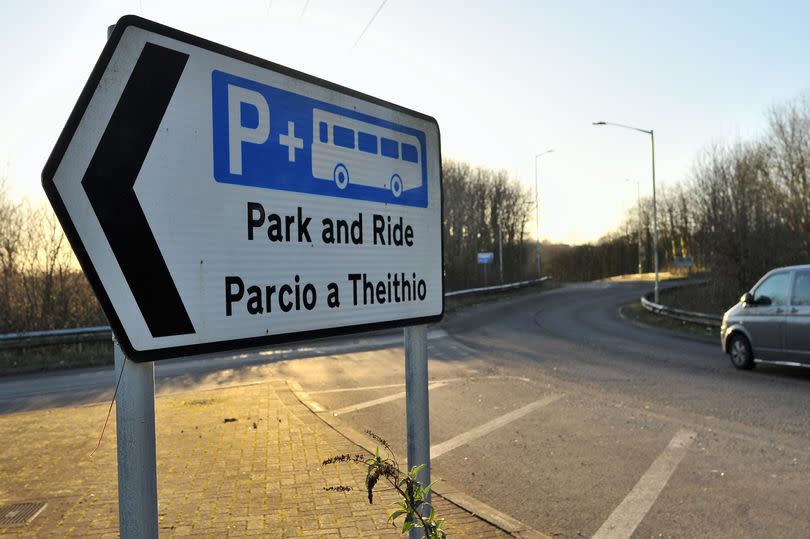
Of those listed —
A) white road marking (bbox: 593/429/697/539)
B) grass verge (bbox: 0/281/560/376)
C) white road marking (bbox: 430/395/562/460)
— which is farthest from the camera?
grass verge (bbox: 0/281/560/376)

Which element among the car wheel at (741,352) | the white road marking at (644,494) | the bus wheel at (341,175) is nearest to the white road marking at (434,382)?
the car wheel at (741,352)

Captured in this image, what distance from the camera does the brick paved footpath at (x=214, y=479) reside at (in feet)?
15.8

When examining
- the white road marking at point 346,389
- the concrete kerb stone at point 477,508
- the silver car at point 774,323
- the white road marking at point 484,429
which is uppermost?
the silver car at point 774,323

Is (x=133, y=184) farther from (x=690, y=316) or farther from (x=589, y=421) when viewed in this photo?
(x=690, y=316)

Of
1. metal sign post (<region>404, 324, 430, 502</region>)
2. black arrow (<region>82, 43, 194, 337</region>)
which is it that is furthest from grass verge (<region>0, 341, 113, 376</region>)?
black arrow (<region>82, 43, 194, 337</region>)

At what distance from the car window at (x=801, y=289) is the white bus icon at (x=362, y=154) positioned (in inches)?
441

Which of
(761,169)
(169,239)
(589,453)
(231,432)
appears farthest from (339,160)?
(761,169)

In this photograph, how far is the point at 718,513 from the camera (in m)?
5.15

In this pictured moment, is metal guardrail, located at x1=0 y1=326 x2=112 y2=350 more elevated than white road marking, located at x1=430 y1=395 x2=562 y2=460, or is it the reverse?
metal guardrail, located at x1=0 y1=326 x2=112 y2=350

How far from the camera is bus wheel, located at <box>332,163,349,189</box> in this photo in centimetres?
197

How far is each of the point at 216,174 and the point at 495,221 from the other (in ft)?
232

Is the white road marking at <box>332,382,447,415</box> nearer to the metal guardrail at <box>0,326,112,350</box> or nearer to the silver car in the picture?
the silver car

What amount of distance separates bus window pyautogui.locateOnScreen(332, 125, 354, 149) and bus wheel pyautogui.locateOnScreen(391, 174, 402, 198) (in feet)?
0.81

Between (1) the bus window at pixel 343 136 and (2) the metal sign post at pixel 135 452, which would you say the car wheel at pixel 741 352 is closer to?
(1) the bus window at pixel 343 136
